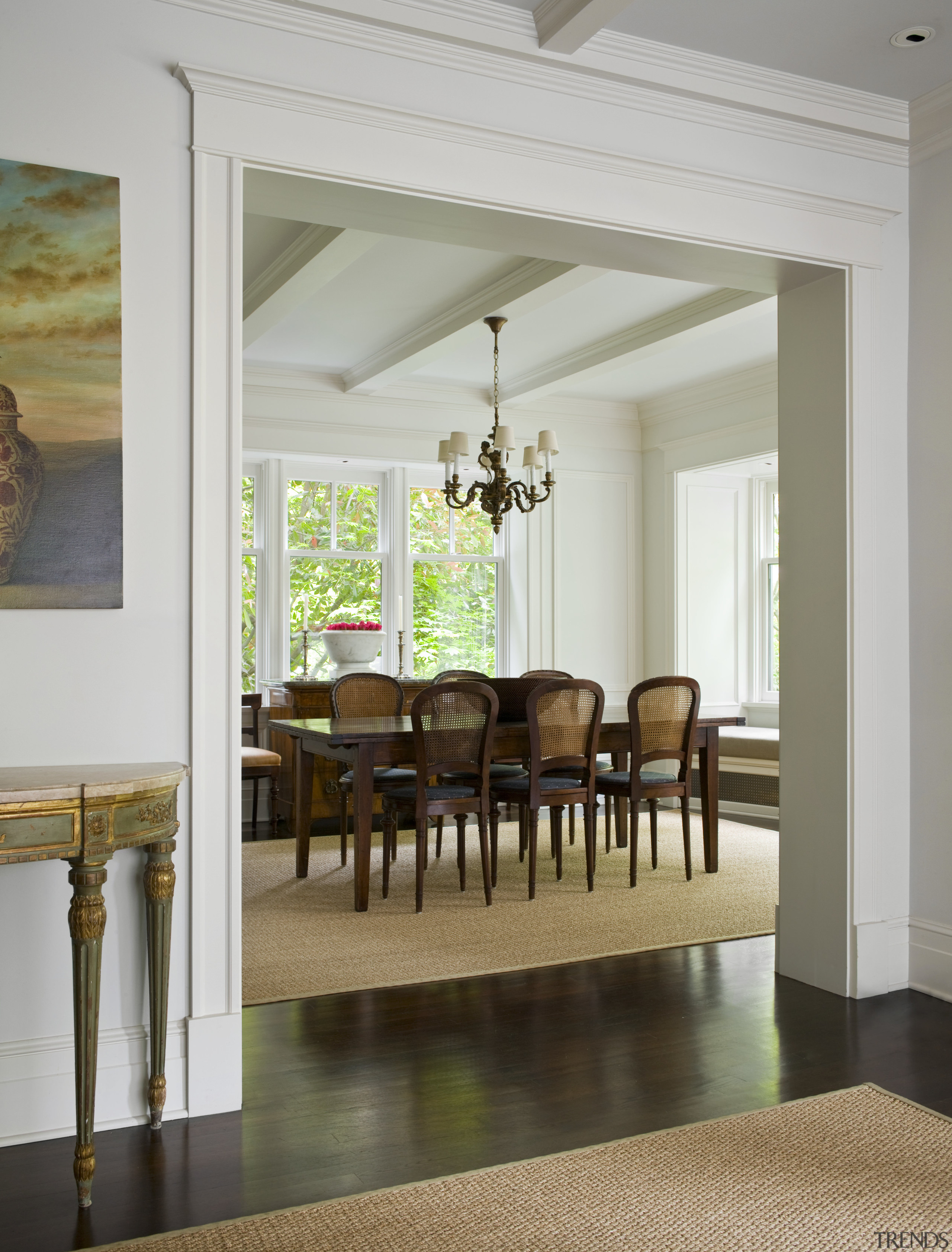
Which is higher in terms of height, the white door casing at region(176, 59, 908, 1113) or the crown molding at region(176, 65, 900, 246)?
the crown molding at region(176, 65, 900, 246)

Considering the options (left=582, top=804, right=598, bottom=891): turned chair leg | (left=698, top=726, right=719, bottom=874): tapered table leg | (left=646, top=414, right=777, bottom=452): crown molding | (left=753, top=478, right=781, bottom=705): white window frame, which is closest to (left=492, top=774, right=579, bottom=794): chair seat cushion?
(left=582, top=804, right=598, bottom=891): turned chair leg

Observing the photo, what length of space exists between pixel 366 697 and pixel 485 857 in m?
1.61

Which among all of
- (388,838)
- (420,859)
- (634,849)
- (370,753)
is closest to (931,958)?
(634,849)

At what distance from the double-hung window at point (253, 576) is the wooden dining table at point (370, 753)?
201 centimetres

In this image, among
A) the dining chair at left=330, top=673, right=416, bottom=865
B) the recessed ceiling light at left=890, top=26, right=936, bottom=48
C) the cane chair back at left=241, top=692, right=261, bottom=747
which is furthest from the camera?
the cane chair back at left=241, top=692, right=261, bottom=747

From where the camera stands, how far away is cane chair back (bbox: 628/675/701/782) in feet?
16.7

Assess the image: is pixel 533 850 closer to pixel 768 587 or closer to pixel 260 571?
pixel 260 571

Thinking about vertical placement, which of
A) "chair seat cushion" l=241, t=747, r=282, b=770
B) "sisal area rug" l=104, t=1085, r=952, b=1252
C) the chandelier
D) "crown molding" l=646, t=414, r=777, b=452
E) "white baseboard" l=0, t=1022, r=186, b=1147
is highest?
"crown molding" l=646, t=414, r=777, b=452

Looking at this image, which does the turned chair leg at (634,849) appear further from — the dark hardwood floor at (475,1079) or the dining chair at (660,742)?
the dark hardwood floor at (475,1079)

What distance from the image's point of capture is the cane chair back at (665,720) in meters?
5.09

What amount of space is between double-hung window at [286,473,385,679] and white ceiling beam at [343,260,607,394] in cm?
86

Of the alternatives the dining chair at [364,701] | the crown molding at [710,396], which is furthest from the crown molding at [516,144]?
the crown molding at [710,396]

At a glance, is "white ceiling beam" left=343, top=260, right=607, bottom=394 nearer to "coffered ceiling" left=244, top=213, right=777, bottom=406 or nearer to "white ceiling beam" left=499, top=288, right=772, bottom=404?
"coffered ceiling" left=244, top=213, right=777, bottom=406

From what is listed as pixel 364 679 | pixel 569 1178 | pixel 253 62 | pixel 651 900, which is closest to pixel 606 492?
pixel 364 679
